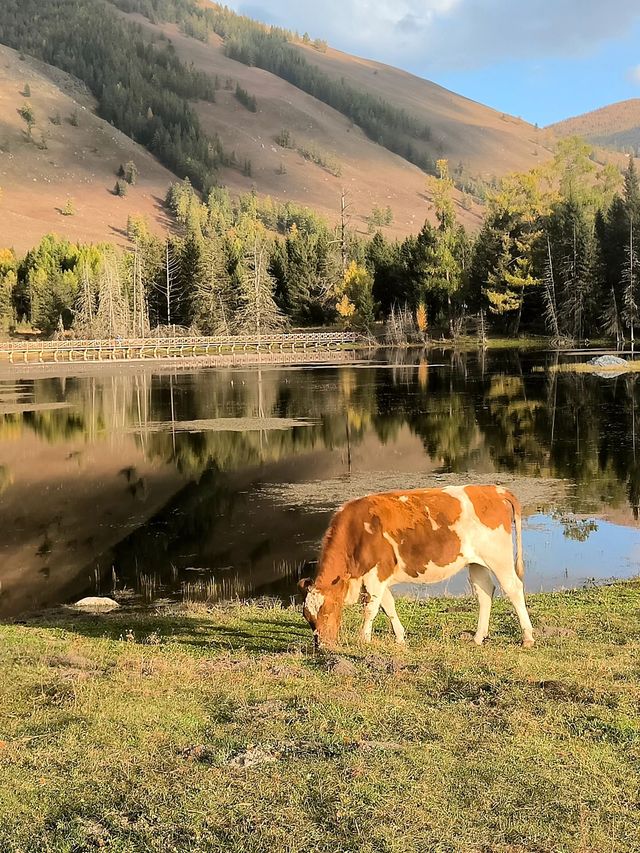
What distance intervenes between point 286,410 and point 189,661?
33324 mm

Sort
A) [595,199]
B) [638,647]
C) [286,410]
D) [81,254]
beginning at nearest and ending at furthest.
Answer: [638,647], [286,410], [595,199], [81,254]

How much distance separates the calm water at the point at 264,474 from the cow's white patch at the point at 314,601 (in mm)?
5809

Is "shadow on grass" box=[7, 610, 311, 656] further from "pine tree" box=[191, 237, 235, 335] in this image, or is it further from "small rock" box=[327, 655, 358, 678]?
"pine tree" box=[191, 237, 235, 335]

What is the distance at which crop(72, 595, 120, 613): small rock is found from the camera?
13.8 metres

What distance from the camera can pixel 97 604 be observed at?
557 inches

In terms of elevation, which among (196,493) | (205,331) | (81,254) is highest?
(81,254)

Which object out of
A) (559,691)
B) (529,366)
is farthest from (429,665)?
(529,366)

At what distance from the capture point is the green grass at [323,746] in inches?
211

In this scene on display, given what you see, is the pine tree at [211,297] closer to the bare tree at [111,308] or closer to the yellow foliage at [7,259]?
the bare tree at [111,308]

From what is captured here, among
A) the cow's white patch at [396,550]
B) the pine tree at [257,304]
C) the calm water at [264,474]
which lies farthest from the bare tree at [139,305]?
the cow's white patch at [396,550]

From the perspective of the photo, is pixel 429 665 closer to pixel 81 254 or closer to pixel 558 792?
pixel 558 792

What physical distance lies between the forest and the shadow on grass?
7709 cm

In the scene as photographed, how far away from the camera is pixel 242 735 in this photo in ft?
22.4

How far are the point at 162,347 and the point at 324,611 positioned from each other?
306 feet
